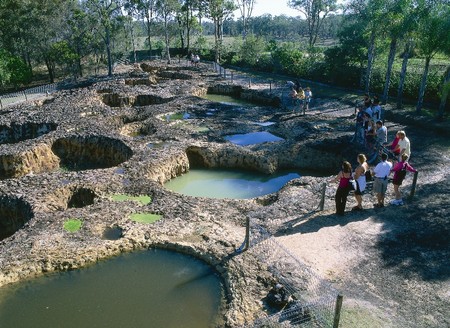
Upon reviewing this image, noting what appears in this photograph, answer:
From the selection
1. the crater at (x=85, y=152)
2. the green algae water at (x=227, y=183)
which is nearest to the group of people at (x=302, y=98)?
the green algae water at (x=227, y=183)

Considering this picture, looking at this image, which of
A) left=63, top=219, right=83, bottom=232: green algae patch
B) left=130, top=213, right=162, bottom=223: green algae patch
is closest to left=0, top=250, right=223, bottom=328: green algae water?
left=130, top=213, right=162, bottom=223: green algae patch

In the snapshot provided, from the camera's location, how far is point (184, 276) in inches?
451

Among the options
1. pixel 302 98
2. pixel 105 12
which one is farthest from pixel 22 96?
pixel 302 98

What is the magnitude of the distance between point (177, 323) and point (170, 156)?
11.3 metres

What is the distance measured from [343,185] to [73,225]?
9.59 meters

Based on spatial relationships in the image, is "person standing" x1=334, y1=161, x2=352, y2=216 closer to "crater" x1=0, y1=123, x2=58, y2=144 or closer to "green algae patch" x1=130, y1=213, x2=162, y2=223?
"green algae patch" x1=130, y1=213, x2=162, y2=223

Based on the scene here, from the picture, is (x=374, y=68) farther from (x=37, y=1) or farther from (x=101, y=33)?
(x=37, y=1)

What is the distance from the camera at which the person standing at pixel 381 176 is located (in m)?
12.7

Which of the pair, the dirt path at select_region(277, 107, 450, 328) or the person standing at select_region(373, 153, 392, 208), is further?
the person standing at select_region(373, 153, 392, 208)

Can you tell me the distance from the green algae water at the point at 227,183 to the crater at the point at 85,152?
5.42 m

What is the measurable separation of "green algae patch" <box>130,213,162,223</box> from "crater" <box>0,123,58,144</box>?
15.3m

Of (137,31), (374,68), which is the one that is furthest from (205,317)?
(137,31)

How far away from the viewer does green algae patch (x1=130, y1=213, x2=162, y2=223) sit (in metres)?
14.1

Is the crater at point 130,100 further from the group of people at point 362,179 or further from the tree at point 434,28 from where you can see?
the group of people at point 362,179
